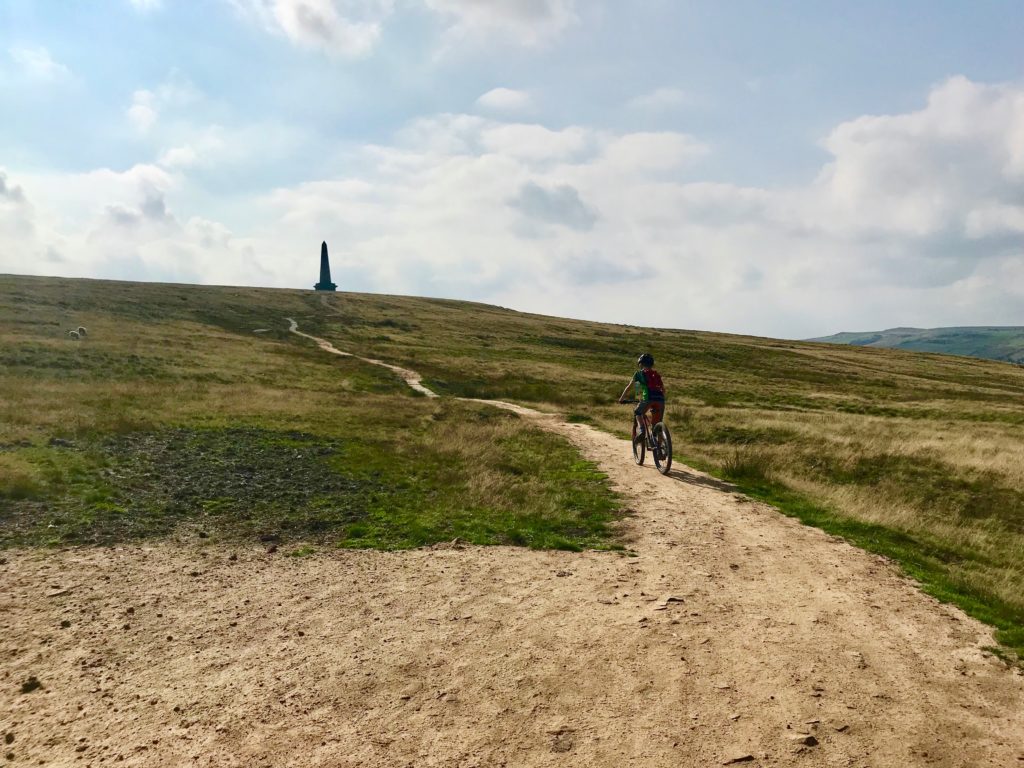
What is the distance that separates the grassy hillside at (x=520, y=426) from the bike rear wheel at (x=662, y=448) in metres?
1.90

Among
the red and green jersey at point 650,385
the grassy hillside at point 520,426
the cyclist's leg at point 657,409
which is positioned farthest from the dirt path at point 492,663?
the red and green jersey at point 650,385

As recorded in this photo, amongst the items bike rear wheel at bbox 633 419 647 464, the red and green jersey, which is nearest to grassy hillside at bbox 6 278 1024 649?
bike rear wheel at bbox 633 419 647 464

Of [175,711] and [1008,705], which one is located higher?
[1008,705]

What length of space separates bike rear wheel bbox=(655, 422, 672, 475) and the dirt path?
6473 mm

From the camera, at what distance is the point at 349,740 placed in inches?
226

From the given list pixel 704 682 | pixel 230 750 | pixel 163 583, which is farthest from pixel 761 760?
pixel 163 583

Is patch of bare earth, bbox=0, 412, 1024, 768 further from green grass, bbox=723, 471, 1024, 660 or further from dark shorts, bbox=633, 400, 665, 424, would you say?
dark shorts, bbox=633, 400, 665, 424

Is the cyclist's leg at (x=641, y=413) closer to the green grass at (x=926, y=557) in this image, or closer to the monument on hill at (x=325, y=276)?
the green grass at (x=926, y=557)

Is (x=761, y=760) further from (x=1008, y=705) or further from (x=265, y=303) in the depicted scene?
(x=265, y=303)

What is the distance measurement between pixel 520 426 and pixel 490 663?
63.1 ft

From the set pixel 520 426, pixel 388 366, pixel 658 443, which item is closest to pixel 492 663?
pixel 658 443

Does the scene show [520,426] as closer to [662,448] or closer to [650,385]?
[650,385]

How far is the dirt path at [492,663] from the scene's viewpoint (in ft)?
18.5

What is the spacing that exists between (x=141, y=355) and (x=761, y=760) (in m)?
46.7
